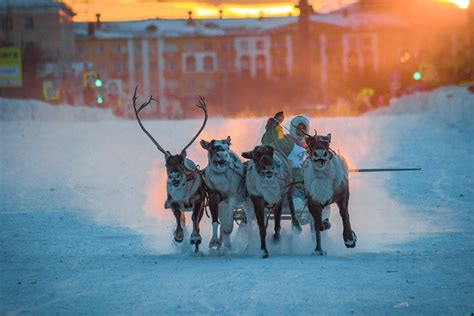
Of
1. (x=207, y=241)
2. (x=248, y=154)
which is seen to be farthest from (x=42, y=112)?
(x=248, y=154)

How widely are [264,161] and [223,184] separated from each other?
0.75m

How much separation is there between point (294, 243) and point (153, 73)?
102 metres

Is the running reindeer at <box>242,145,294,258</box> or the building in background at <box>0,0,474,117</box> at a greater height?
the building in background at <box>0,0,474,117</box>

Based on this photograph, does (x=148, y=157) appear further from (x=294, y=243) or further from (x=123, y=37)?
(x=123, y=37)

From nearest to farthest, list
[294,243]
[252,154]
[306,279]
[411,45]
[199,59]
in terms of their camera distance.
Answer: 1. [306,279]
2. [252,154]
3. [294,243]
4. [411,45]
5. [199,59]

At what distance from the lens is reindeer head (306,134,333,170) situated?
1504 centimetres

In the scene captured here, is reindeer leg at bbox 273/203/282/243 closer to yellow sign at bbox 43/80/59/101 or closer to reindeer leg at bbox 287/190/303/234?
reindeer leg at bbox 287/190/303/234

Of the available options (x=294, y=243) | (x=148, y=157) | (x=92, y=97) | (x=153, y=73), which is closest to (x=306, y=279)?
(x=294, y=243)

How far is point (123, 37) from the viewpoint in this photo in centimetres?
11769

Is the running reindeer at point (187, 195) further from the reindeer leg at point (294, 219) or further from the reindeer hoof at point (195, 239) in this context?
the reindeer leg at point (294, 219)

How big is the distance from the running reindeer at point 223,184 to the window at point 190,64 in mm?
100605

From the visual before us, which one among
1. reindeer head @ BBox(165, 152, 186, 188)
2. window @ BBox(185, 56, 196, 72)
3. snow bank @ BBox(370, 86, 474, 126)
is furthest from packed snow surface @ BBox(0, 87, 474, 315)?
window @ BBox(185, 56, 196, 72)

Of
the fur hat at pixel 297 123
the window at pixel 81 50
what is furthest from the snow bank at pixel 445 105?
the window at pixel 81 50

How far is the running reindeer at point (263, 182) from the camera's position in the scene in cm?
1526
